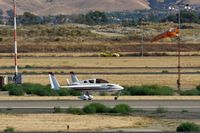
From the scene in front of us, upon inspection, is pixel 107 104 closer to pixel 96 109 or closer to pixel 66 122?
pixel 96 109

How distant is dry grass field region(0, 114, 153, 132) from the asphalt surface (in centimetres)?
413

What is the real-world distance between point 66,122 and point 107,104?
10946mm

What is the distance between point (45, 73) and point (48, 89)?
24.2 meters

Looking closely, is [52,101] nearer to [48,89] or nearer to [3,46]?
[48,89]

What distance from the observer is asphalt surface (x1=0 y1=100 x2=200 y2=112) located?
46.1 meters

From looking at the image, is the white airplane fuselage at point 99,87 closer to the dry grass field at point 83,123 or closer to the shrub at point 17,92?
the shrub at point 17,92

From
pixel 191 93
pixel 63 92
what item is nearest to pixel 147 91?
pixel 191 93

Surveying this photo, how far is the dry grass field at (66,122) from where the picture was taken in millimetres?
35463

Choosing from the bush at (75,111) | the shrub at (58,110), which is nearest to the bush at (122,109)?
the bush at (75,111)

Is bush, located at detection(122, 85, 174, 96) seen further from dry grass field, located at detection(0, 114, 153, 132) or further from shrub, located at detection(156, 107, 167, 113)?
dry grass field, located at detection(0, 114, 153, 132)

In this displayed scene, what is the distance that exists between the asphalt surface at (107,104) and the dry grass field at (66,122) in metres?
4.13

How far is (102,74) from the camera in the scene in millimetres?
80438

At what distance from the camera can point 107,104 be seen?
1917 inches

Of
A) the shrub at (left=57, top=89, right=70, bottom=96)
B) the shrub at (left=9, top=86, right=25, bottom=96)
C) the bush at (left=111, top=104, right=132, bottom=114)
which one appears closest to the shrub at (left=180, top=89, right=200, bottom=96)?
the shrub at (left=57, top=89, right=70, bottom=96)
